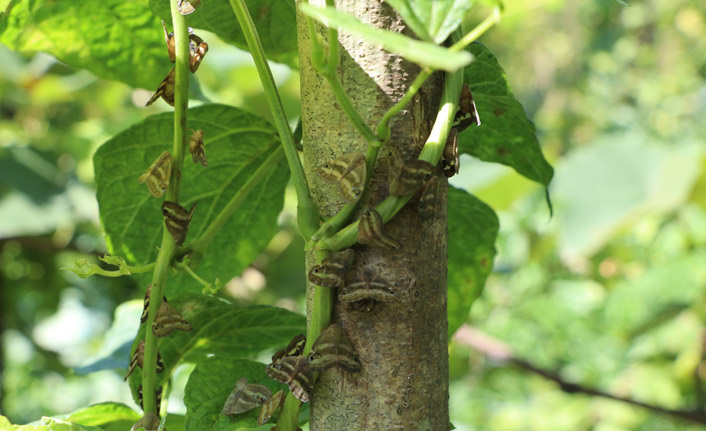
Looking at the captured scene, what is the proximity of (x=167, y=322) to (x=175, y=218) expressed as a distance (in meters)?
0.04

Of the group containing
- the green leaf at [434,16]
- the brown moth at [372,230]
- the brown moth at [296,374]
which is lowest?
the brown moth at [296,374]

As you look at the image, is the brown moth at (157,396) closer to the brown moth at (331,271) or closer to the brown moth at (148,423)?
the brown moth at (148,423)

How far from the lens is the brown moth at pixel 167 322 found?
281 mm

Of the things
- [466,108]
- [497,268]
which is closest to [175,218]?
[466,108]

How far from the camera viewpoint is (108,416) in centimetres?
35

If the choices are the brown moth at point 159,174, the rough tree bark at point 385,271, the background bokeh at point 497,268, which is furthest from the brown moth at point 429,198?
the background bokeh at point 497,268

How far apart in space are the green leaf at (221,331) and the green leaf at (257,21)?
0.13 meters

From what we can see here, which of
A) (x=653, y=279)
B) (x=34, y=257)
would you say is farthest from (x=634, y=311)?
(x=34, y=257)

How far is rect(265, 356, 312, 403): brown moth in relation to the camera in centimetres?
25

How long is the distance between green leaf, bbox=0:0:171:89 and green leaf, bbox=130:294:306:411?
0.13 meters

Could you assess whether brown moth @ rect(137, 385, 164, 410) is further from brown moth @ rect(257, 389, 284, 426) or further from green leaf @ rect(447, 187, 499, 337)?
green leaf @ rect(447, 187, 499, 337)

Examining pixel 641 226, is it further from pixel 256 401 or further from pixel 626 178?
pixel 256 401

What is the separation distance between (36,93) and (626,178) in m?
1.06

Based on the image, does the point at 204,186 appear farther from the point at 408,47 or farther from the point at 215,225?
the point at 408,47
